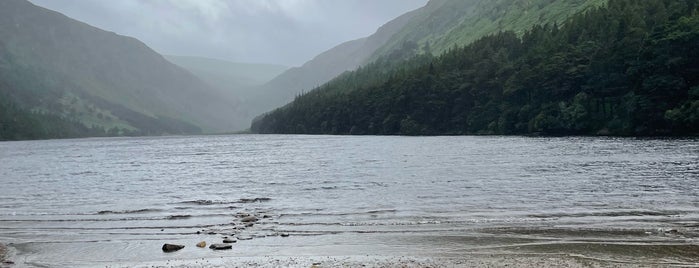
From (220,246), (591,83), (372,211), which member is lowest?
(372,211)

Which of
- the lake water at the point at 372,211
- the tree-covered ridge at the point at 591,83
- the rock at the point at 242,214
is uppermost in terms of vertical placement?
the tree-covered ridge at the point at 591,83

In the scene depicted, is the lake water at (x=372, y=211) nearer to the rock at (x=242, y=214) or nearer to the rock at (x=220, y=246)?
the rock at (x=242, y=214)

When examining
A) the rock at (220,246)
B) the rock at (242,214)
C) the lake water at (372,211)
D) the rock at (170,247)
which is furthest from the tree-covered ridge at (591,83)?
the rock at (170,247)

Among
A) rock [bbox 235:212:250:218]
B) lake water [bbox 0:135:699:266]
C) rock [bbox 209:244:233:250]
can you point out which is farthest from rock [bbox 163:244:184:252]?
rock [bbox 235:212:250:218]

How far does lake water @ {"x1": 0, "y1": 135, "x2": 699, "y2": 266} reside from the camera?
22906mm

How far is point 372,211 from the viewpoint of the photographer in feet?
110

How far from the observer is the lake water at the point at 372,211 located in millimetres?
22906

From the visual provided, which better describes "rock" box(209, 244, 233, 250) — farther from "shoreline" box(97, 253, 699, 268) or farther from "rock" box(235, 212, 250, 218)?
"rock" box(235, 212, 250, 218)

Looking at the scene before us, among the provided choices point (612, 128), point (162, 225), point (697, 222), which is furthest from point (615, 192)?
point (612, 128)

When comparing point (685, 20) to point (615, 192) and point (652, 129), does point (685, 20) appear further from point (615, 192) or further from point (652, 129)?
point (615, 192)

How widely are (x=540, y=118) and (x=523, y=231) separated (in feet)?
403

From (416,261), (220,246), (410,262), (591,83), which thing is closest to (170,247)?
(220,246)

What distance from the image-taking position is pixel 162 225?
30.9 m

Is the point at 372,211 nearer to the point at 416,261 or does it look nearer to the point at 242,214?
the point at 242,214
